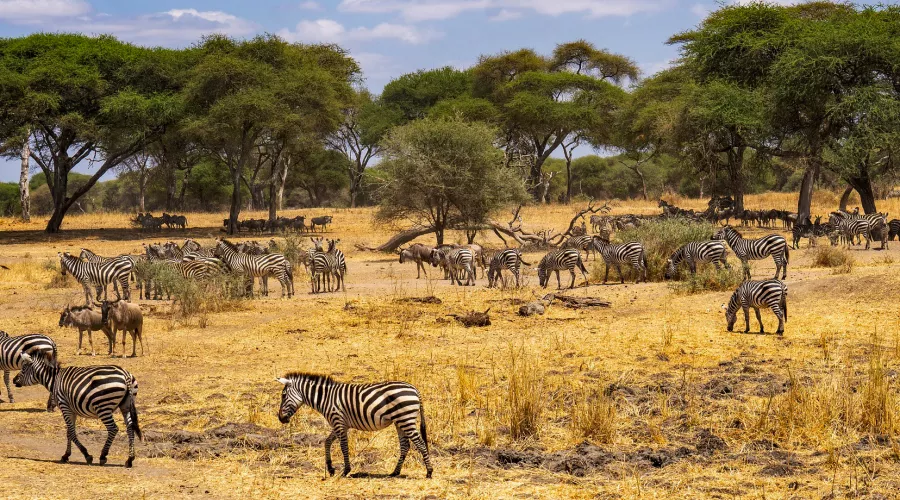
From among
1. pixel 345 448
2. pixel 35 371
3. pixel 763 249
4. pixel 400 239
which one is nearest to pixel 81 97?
pixel 400 239

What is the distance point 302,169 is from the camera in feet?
211

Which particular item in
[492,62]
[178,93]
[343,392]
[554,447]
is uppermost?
[492,62]

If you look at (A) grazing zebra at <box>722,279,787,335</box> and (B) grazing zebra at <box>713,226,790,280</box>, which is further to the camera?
(B) grazing zebra at <box>713,226,790,280</box>

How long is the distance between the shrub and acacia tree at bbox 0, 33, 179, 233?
2654 cm

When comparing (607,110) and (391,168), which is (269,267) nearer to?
(391,168)

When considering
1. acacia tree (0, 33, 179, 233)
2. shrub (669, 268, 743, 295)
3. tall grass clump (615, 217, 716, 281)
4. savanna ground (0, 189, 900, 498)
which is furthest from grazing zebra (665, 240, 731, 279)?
acacia tree (0, 33, 179, 233)

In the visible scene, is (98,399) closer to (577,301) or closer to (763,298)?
(763,298)

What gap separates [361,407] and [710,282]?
1205 centimetres

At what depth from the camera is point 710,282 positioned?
60.6ft

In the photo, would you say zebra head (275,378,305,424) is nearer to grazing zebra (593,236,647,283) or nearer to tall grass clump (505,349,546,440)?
tall grass clump (505,349,546,440)

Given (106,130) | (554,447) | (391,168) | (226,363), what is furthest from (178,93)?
(554,447)

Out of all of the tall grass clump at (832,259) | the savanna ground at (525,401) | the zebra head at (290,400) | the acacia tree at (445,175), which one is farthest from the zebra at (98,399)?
the acacia tree at (445,175)

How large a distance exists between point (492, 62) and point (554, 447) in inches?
2031

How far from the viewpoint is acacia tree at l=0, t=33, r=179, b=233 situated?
121 ft
